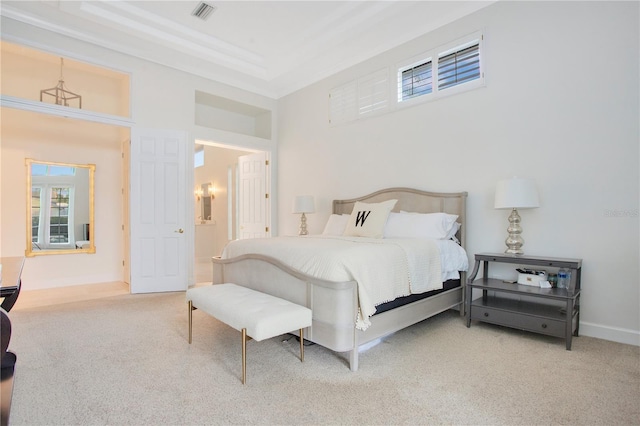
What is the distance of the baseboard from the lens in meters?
2.72

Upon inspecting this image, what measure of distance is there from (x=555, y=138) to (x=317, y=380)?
117 inches

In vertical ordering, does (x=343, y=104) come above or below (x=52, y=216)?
above

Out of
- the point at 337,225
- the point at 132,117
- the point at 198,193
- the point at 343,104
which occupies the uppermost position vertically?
the point at 343,104

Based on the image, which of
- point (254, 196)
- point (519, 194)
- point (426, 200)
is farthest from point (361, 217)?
point (254, 196)

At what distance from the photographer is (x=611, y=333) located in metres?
2.82

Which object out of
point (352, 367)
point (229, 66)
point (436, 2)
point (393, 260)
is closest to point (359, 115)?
point (436, 2)

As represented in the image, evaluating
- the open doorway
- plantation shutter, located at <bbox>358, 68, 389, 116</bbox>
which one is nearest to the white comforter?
plantation shutter, located at <bbox>358, 68, 389, 116</bbox>

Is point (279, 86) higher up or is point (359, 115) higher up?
point (279, 86)

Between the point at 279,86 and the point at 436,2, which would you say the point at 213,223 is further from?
the point at 436,2

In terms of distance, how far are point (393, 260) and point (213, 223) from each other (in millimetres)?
6364

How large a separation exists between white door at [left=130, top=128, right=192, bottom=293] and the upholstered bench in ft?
7.98

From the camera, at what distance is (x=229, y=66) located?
508cm

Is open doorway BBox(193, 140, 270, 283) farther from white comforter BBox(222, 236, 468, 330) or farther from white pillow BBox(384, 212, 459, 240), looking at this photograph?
white comforter BBox(222, 236, 468, 330)

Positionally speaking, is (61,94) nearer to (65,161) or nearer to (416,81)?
(65,161)
